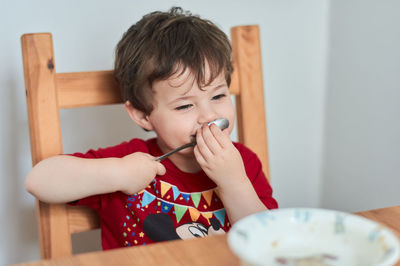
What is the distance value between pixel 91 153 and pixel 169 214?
0.20m

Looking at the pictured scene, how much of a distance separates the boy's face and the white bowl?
1.58ft

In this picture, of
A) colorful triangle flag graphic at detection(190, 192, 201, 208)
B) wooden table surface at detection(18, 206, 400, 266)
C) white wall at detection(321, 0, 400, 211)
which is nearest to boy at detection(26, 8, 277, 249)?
colorful triangle flag graphic at detection(190, 192, 201, 208)

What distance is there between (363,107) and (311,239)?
1129 mm

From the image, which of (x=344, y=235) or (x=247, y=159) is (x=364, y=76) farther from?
(x=344, y=235)

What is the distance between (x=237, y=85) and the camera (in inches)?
39.2

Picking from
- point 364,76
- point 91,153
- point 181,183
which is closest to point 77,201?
point 91,153

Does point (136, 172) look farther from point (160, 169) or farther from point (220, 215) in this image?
point (220, 215)

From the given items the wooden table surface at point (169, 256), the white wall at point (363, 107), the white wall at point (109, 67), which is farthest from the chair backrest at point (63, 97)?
the white wall at point (363, 107)

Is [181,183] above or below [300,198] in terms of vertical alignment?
above

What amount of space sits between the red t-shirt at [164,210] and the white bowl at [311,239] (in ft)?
1.61

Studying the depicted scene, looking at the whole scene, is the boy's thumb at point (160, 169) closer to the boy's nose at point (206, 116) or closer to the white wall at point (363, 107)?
the boy's nose at point (206, 116)

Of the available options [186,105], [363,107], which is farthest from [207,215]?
[363,107]

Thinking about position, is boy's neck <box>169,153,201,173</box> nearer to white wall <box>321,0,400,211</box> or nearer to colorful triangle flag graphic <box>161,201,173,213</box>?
colorful triangle flag graphic <box>161,201,173,213</box>

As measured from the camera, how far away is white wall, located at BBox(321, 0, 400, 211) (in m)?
1.37
